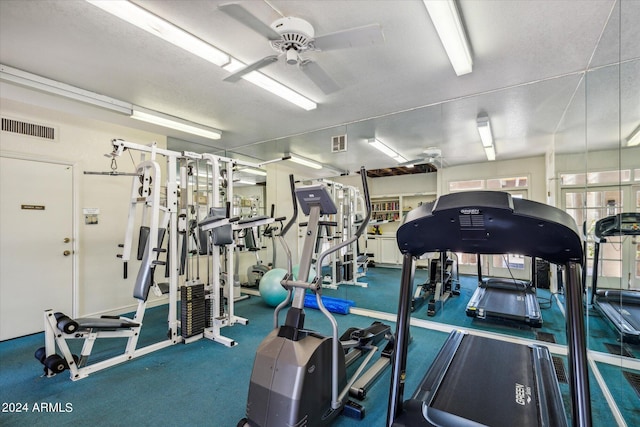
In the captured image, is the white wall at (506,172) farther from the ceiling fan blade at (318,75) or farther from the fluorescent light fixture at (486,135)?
the ceiling fan blade at (318,75)

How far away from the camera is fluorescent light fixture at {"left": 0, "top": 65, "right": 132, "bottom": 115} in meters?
3.07

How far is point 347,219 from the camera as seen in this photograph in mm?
5852

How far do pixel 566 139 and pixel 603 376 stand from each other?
8.64 feet

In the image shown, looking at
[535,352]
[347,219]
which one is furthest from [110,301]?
[535,352]

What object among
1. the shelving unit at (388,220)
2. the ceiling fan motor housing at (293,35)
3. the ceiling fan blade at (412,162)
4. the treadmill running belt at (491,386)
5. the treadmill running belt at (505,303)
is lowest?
the treadmill running belt at (491,386)

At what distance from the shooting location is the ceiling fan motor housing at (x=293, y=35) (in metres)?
2.17

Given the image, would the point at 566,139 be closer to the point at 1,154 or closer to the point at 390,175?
the point at 390,175

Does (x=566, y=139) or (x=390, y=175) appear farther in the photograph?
(x=390, y=175)

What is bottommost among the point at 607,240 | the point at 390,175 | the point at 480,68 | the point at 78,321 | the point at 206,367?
the point at 206,367

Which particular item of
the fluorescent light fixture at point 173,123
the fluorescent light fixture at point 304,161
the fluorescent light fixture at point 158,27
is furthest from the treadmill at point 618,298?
the fluorescent light fixture at point 173,123

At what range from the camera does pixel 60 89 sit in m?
3.40

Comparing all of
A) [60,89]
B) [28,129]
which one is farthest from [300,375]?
[28,129]

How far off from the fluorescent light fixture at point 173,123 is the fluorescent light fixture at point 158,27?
1.96 metres

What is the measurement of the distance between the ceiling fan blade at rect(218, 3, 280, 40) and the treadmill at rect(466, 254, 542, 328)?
3.99 m
